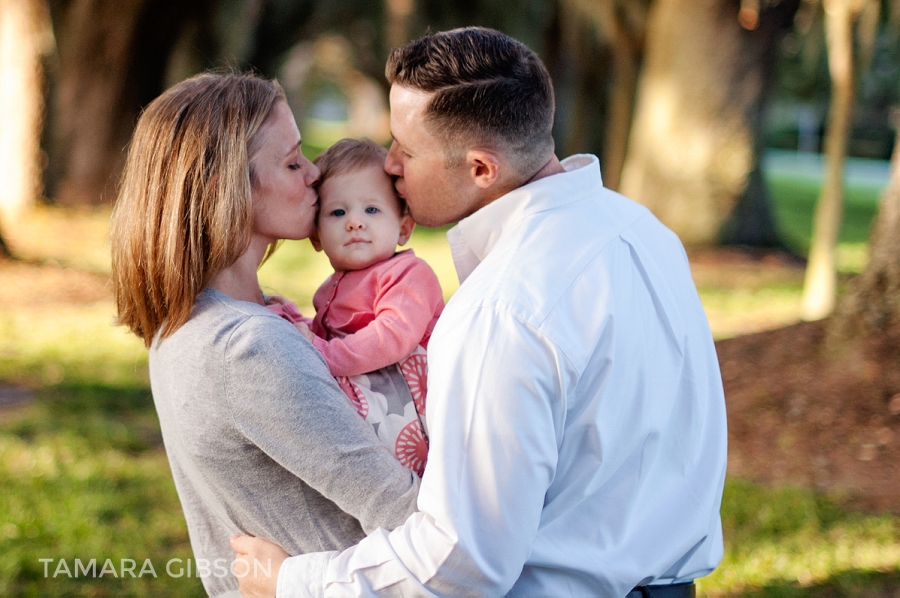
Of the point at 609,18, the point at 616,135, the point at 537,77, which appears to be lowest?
the point at 616,135

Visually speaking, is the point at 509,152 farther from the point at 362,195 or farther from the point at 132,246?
the point at 132,246

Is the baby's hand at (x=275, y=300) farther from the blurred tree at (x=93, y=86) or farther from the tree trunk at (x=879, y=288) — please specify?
the blurred tree at (x=93, y=86)

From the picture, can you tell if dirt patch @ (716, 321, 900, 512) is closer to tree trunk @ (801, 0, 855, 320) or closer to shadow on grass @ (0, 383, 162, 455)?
tree trunk @ (801, 0, 855, 320)

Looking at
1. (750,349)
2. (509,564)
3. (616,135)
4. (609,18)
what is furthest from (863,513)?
(616,135)

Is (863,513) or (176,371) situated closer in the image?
(176,371)

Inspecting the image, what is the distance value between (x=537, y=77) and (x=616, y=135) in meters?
14.8

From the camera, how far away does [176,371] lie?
6.57 feet

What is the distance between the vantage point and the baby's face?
2352mm

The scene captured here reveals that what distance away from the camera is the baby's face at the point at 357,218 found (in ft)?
7.72

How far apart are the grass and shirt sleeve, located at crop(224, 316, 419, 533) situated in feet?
3.45

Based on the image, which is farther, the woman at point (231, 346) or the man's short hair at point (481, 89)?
the man's short hair at point (481, 89)

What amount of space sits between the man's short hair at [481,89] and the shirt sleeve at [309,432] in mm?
632

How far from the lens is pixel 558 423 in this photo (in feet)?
5.84

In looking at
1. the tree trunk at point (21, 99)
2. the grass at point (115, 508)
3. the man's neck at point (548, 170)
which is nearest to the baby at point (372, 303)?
the man's neck at point (548, 170)
